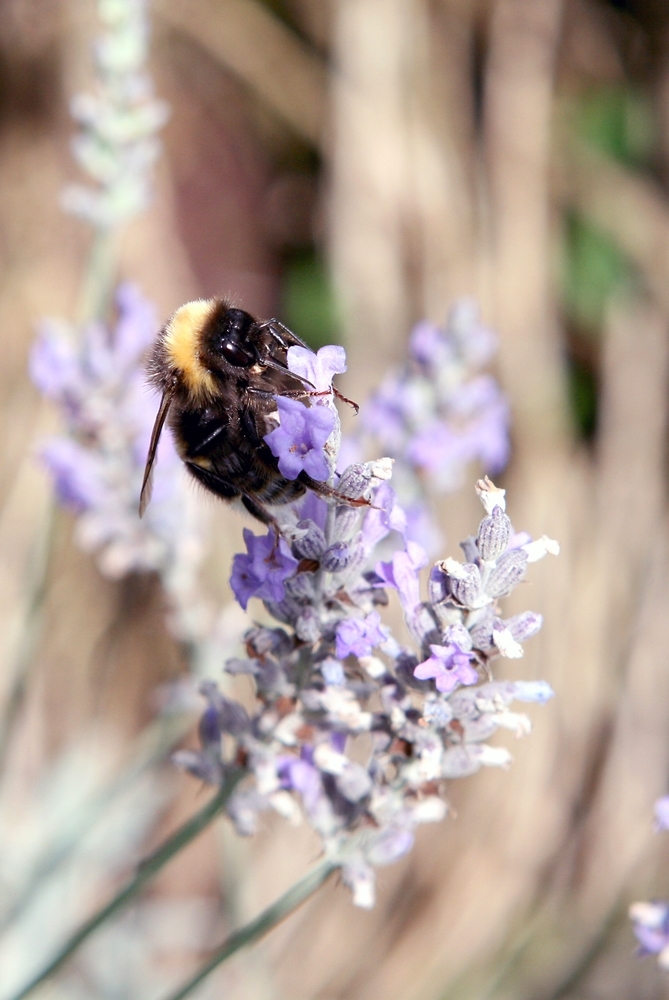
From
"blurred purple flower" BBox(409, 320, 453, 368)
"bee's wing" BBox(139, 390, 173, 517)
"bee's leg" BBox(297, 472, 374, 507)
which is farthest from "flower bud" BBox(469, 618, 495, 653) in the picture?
"blurred purple flower" BBox(409, 320, 453, 368)


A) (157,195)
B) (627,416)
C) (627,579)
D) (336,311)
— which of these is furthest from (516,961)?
(157,195)

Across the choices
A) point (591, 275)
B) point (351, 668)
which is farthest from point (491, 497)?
point (591, 275)

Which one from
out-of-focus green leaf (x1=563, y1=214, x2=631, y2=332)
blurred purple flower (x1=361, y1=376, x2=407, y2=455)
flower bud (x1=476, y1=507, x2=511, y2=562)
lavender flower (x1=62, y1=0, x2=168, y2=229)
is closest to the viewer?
flower bud (x1=476, y1=507, x2=511, y2=562)

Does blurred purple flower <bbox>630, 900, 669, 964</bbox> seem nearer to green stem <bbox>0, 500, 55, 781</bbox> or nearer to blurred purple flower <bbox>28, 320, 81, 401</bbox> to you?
green stem <bbox>0, 500, 55, 781</bbox>

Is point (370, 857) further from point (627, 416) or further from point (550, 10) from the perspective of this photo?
point (550, 10)

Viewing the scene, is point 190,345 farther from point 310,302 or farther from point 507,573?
point 310,302
